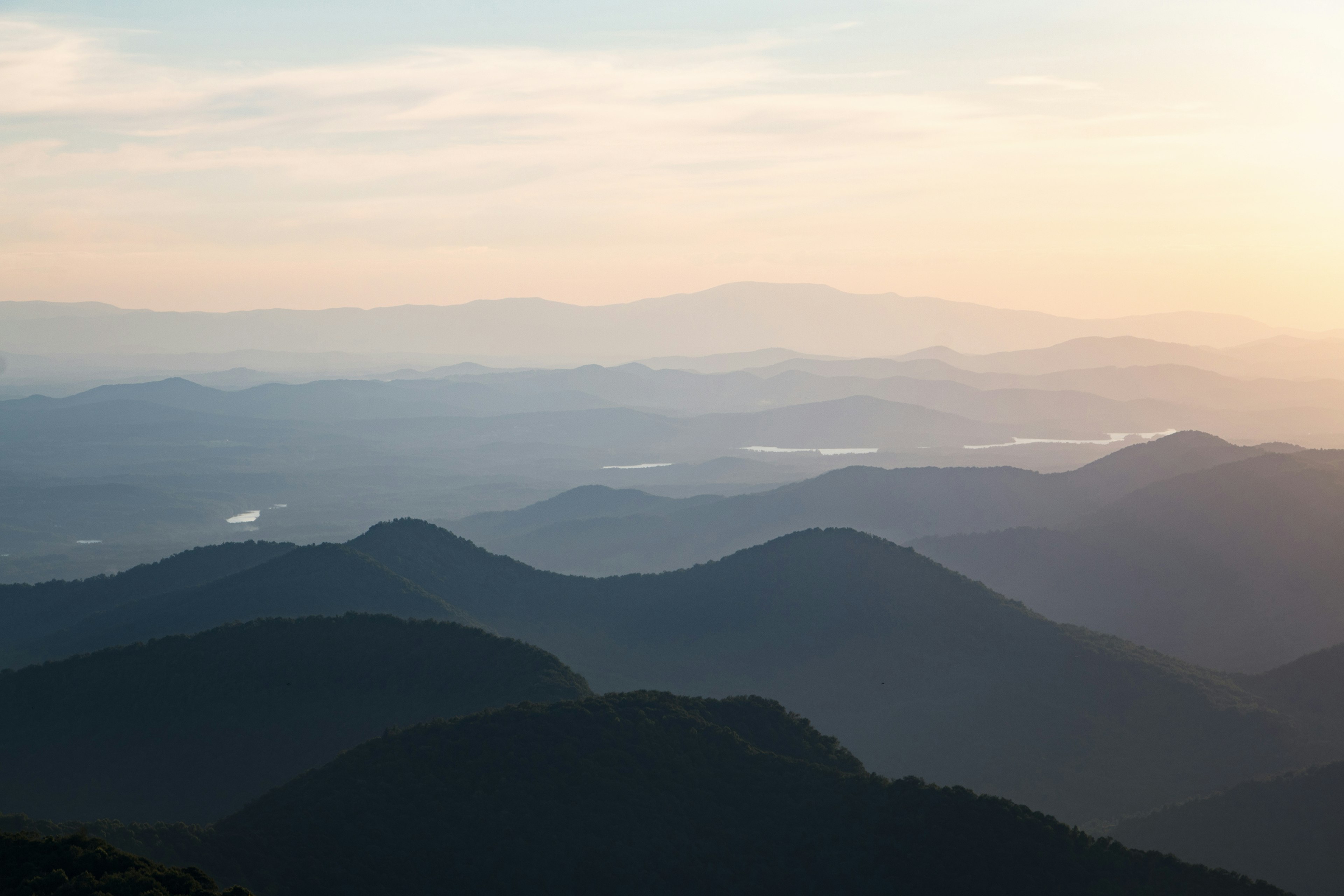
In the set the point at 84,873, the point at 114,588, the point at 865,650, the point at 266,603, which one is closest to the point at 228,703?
the point at 266,603

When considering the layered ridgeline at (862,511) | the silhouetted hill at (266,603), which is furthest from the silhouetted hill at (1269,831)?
the layered ridgeline at (862,511)

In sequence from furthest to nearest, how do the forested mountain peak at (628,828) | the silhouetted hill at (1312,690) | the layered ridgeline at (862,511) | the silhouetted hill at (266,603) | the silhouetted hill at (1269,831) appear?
the layered ridgeline at (862,511), the silhouetted hill at (266,603), the silhouetted hill at (1312,690), the silhouetted hill at (1269,831), the forested mountain peak at (628,828)

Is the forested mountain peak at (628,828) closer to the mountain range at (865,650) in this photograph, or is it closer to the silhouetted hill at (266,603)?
the mountain range at (865,650)

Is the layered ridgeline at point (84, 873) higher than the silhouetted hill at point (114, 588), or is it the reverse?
the layered ridgeline at point (84, 873)

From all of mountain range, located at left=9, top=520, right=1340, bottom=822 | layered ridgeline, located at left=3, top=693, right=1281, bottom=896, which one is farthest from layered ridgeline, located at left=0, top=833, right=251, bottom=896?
mountain range, located at left=9, top=520, right=1340, bottom=822

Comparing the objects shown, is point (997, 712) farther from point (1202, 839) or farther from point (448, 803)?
point (448, 803)

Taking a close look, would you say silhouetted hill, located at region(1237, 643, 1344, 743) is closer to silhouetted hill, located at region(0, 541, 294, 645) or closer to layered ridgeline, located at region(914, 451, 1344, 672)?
layered ridgeline, located at region(914, 451, 1344, 672)

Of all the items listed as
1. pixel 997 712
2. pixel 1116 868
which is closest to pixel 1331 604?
pixel 997 712
